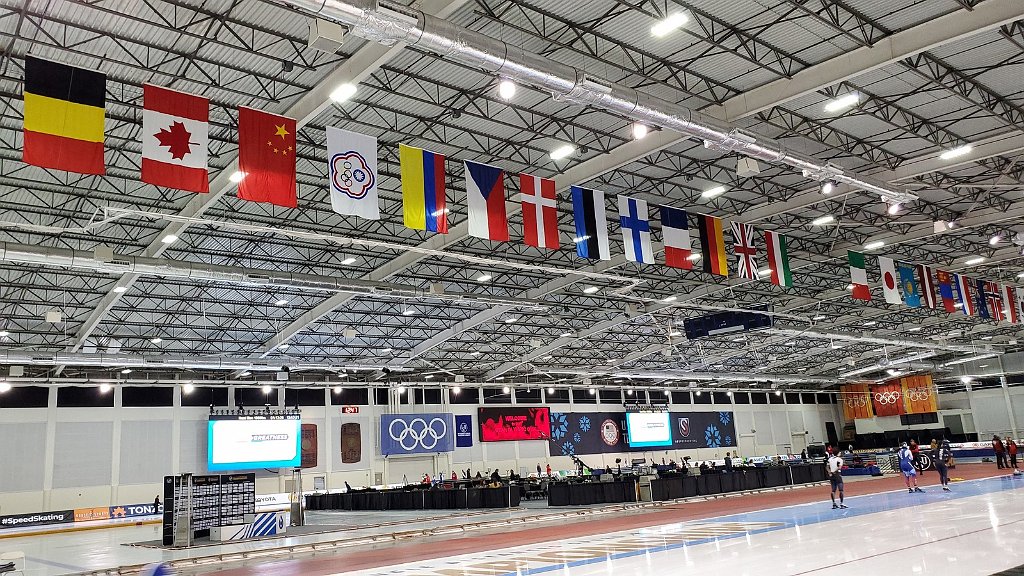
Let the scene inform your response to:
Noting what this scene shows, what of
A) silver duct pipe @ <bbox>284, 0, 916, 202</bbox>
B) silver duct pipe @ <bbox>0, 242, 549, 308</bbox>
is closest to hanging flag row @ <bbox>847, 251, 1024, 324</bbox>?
silver duct pipe @ <bbox>284, 0, 916, 202</bbox>

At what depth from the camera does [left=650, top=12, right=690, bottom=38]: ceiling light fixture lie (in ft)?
45.6

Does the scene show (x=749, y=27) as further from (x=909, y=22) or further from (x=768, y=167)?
(x=768, y=167)

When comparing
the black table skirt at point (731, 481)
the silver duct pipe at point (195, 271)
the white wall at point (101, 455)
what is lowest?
the black table skirt at point (731, 481)

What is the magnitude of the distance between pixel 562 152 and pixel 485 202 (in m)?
4.52

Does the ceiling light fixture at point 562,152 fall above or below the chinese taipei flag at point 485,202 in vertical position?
above

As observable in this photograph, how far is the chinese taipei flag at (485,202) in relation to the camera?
51.1 feet

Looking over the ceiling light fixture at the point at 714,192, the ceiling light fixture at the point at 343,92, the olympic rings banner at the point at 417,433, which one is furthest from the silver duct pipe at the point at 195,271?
the olympic rings banner at the point at 417,433

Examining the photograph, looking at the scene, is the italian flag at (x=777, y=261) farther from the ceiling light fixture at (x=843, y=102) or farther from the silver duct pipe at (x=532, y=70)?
the ceiling light fixture at (x=843, y=102)

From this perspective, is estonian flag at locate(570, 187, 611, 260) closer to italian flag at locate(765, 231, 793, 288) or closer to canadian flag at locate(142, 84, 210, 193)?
italian flag at locate(765, 231, 793, 288)

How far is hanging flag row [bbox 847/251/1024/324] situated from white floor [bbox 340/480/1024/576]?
797cm

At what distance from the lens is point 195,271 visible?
2356 centimetres

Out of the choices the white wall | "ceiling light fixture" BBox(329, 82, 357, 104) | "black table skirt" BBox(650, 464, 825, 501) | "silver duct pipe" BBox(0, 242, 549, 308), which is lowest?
"black table skirt" BBox(650, 464, 825, 501)

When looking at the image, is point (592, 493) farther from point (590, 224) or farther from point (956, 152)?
point (956, 152)

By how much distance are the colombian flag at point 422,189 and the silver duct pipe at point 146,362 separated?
79.6 ft
